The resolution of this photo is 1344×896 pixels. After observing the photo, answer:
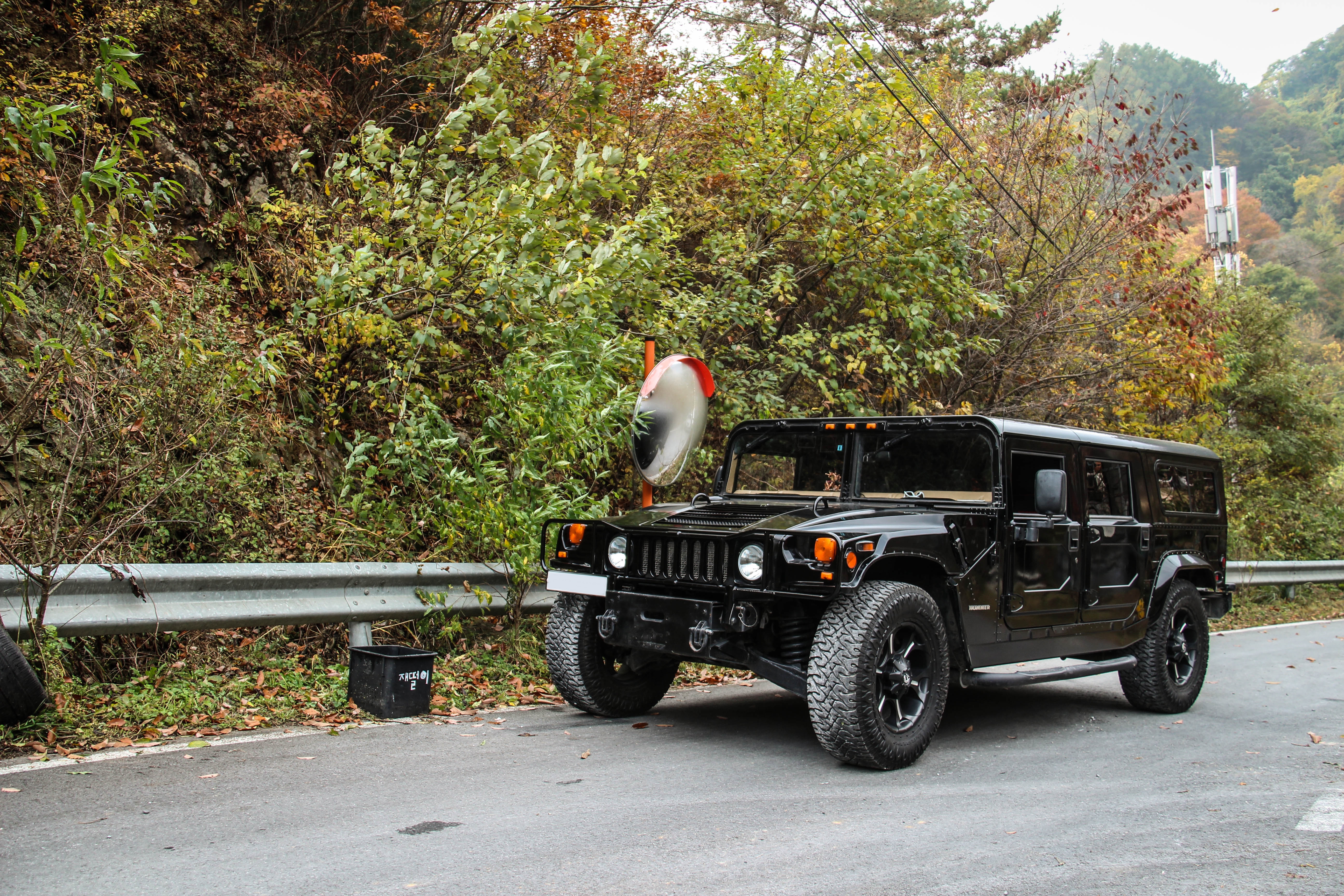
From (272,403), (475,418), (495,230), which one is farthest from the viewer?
(475,418)

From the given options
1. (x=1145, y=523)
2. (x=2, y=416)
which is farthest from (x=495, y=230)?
(x=1145, y=523)

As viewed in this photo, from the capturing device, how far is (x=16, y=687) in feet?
15.4

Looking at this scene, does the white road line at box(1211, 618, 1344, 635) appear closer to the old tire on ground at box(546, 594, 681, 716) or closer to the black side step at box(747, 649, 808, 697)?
the old tire on ground at box(546, 594, 681, 716)

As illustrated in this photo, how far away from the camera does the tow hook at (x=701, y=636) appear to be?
203 inches

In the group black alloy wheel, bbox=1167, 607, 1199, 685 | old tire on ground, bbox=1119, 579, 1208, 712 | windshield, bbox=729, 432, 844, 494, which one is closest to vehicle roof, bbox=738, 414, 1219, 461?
windshield, bbox=729, 432, 844, 494

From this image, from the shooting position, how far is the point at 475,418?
31.4ft

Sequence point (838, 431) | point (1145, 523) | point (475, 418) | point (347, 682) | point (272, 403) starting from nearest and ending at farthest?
point (347, 682) → point (838, 431) → point (1145, 523) → point (272, 403) → point (475, 418)

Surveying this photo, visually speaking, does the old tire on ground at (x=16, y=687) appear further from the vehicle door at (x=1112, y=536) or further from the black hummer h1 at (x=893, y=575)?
the vehicle door at (x=1112, y=536)

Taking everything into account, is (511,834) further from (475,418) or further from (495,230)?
(475,418)

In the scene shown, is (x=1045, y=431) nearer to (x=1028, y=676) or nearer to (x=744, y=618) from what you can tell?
(x=1028, y=676)

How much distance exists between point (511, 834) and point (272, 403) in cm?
586

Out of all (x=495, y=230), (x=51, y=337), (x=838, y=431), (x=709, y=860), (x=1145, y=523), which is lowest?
(x=709, y=860)

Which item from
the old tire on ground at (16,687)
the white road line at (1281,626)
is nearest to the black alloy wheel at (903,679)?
the old tire on ground at (16,687)

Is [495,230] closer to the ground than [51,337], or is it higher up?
higher up
